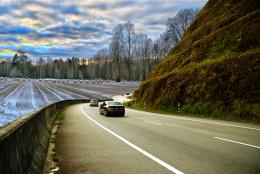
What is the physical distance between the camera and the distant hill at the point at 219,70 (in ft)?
86.2

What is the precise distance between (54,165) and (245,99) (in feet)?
63.4

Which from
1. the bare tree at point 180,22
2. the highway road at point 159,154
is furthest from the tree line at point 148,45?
the highway road at point 159,154

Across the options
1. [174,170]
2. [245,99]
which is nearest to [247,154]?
[174,170]

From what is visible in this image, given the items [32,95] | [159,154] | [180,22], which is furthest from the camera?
[180,22]

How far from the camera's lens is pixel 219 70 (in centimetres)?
3028

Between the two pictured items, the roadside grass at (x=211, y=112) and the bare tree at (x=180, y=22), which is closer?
the roadside grass at (x=211, y=112)

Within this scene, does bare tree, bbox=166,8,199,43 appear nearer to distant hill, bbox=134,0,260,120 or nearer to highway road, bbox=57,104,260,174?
distant hill, bbox=134,0,260,120

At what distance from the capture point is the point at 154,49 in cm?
13000

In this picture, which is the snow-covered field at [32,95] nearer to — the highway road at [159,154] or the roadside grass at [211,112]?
the roadside grass at [211,112]

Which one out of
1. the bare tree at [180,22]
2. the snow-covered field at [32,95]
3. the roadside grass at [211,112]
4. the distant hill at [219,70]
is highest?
the bare tree at [180,22]

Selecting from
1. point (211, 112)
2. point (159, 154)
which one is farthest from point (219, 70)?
point (159, 154)

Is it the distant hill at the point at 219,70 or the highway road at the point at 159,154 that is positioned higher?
the distant hill at the point at 219,70

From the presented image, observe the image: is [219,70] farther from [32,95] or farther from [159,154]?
[32,95]

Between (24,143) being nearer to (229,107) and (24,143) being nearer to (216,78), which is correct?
(229,107)
